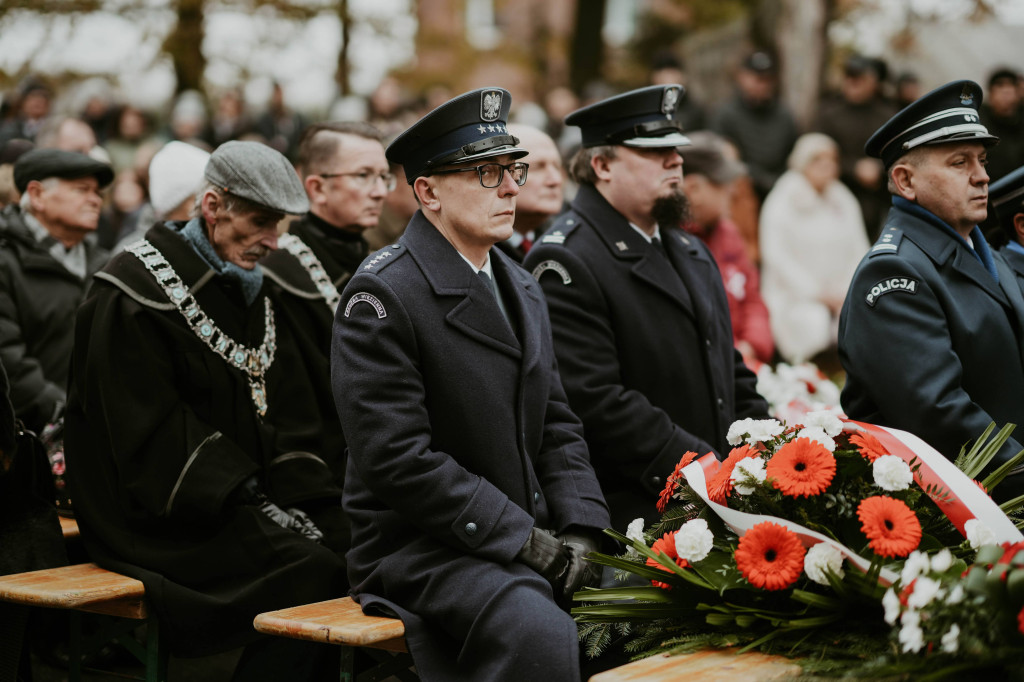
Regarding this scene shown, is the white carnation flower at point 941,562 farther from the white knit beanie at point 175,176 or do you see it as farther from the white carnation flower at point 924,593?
the white knit beanie at point 175,176

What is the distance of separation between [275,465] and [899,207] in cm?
271

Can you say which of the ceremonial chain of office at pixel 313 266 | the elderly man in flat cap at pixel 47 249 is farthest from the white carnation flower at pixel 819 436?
the elderly man in flat cap at pixel 47 249

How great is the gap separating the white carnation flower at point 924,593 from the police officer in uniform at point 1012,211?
2.43 metres

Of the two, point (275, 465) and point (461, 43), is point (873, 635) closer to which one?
point (275, 465)

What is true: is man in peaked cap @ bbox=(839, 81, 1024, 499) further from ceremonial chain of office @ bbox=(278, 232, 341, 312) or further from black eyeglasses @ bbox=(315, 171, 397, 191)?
black eyeglasses @ bbox=(315, 171, 397, 191)

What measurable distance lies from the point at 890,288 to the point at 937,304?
0.17 meters

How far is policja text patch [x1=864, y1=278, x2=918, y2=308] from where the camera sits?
4.42m

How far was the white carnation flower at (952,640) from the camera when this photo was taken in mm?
2879

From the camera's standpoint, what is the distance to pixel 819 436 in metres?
3.72

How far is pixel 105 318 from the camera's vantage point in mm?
4621

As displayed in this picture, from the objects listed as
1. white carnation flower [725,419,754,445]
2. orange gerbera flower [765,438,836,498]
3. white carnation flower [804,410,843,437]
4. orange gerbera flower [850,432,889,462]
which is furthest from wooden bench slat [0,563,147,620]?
orange gerbera flower [850,432,889,462]

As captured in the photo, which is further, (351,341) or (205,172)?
(205,172)

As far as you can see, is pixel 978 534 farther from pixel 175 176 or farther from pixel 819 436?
pixel 175 176

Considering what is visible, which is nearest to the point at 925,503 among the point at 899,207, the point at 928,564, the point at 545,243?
the point at 928,564
